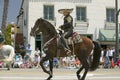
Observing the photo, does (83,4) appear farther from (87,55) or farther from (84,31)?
(87,55)

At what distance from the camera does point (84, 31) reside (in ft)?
150

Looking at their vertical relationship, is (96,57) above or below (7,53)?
below

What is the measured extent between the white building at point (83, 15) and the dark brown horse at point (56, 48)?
2716 cm

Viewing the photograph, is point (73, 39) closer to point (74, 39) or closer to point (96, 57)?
point (74, 39)

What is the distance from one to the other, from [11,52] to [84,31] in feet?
106

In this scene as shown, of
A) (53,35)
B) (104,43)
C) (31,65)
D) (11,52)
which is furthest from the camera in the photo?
(104,43)

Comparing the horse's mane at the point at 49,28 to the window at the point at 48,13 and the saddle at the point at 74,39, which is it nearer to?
the saddle at the point at 74,39

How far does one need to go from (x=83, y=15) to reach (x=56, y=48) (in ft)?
96.3

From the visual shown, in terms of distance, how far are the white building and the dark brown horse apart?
89.1 feet

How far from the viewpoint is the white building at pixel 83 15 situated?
44.5 meters

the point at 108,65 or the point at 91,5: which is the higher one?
the point at 91,5

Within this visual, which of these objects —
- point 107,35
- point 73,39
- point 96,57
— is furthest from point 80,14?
point 73,39

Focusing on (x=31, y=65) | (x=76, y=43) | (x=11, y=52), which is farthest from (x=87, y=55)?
(x=31, y=65)

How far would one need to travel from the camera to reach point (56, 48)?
1658 centimetres
